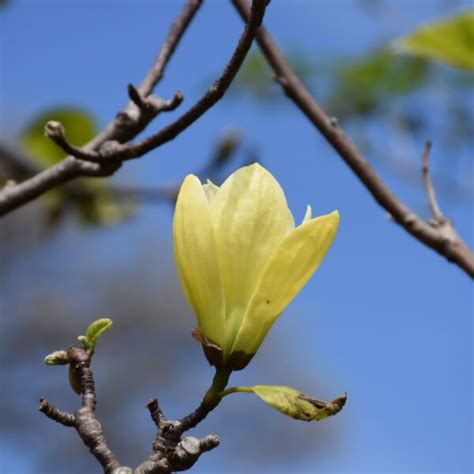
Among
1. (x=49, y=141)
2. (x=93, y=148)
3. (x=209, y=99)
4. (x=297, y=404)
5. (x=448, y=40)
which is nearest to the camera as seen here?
(x=297, y=404)

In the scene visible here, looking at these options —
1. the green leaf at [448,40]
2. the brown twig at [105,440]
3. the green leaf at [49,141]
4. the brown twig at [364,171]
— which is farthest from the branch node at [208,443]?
the green leaf at [49,141]

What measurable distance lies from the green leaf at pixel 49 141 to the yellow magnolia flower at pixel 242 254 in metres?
1.26

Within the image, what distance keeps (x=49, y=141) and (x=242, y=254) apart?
4.48 ft

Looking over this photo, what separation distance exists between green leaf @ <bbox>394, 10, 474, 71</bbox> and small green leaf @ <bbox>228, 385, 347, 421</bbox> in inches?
27.6

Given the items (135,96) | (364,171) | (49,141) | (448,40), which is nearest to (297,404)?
(135,96)

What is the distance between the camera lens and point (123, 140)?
0.84m

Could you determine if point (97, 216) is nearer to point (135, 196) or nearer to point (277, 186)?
point (135, 196)

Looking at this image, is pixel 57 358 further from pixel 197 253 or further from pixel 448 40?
pixel 448 40

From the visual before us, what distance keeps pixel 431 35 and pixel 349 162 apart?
0.96ft

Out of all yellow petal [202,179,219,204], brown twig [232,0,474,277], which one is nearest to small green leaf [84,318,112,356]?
yellow petal [202,179,219,204]

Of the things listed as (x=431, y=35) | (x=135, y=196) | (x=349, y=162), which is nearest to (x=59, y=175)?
(x=349, y=162)

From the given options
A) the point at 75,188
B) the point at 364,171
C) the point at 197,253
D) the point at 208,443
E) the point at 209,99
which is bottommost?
the point at 208,443

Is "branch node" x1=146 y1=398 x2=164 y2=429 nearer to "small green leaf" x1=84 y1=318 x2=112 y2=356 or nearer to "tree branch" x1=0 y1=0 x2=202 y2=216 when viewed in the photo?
"small green leaf" x1=84 y1=318 x2=112 y2=356

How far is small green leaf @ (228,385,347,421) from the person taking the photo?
1.69ft
